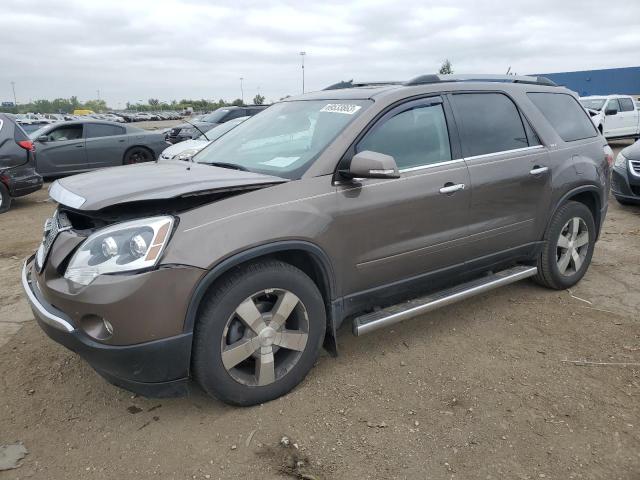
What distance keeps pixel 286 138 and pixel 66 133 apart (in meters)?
10.0

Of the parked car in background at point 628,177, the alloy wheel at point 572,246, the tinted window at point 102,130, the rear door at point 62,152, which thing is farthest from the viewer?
the tinted window at point 102,130

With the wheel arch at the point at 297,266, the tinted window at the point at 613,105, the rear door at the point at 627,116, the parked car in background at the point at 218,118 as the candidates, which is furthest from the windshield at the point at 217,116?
the rear door at the point at 627,116

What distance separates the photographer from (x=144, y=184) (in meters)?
2.75

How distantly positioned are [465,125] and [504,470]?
2265 millimetres

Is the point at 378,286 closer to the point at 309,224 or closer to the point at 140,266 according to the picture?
the point at 309,224

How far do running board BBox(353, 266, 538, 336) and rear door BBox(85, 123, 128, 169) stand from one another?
1017 cm

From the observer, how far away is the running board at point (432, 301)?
10.3 feet

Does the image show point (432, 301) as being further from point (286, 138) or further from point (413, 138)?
→ point (286, 138)

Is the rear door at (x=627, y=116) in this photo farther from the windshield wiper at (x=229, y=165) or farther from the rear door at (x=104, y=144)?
the windshield wiper at (x=229, y=165)

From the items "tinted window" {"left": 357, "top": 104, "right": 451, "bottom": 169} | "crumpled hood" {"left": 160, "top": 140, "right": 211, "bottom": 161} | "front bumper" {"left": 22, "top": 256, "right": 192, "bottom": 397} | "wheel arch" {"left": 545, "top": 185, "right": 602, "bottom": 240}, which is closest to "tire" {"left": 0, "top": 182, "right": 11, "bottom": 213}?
"crumpled hood" {"left": 160, "top": 140, "right": 211, "bottom": 161}

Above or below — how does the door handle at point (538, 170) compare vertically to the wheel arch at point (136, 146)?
above

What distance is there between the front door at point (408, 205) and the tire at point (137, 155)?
10.0m

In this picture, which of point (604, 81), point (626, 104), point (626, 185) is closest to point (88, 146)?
point (626, 185)

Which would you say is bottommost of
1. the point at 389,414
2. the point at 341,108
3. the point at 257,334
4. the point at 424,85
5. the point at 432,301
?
the point at 389,414
